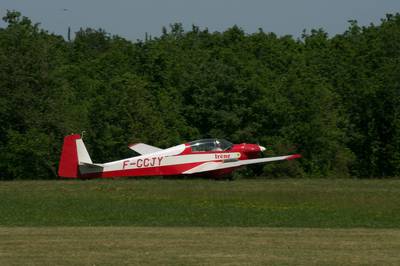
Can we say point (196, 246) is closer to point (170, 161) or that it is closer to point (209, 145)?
point (170, 161)

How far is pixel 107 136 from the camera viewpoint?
51.9 m

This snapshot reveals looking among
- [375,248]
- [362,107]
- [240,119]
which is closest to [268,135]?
[240,119]

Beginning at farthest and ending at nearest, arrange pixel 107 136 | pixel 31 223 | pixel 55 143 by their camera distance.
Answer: pixel 107 136 < pixel 55 143 < pixel 31 223

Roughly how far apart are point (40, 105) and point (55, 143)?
85.6 inches

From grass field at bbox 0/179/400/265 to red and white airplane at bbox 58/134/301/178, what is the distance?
2.97 feet

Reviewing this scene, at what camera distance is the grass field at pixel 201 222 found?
1577 centimetres

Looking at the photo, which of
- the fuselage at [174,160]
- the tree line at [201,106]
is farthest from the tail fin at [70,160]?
the tree line at [201,106]

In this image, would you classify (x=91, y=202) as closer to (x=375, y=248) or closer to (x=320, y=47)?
(x=375, y=248)

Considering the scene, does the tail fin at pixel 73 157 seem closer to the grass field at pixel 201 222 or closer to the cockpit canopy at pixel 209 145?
the grass field at pixel 201 222

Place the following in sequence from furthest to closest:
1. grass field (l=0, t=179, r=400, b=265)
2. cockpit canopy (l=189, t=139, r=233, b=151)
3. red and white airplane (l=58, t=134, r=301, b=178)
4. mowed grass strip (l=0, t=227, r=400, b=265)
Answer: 1. cockpit canopy (l=189, t=139, r=233, b=151)
2. red and white airplane (l=58, t=134, r=301, b=178)
3. grass field (l=0, t=179, r=400, b=265)
4. mowed grass strip (l=0, t=227, r=400, b=265)

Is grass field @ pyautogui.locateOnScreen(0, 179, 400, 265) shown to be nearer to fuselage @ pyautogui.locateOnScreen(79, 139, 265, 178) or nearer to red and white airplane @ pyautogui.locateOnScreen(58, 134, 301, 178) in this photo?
red and white airplane @ pyautogui.locateOnScreen(58, 134, 301, 178)

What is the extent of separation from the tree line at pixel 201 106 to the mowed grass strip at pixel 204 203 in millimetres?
15835

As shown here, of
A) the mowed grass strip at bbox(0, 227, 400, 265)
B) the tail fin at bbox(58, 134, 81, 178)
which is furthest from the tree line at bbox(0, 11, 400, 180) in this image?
the mowed grass strip at bbox(0, 227, 400, 265)

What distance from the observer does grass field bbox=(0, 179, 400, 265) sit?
621 inches
